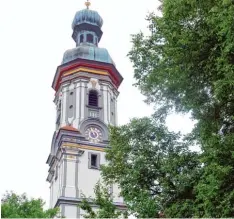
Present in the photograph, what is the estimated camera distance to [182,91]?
14.4 metres

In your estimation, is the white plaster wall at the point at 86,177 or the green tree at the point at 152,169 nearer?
the green tree at the point at 152,169

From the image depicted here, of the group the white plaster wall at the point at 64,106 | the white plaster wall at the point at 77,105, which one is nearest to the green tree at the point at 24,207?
the white plaster wall at the point at 77,105

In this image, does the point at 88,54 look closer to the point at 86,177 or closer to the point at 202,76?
the point at 86,177

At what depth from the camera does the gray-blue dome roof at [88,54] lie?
4250 cm

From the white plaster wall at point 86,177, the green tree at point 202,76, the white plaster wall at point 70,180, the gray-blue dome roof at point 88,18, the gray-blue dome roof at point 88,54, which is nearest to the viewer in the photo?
the green tree at point 202,76

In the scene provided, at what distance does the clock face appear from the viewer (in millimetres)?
38094

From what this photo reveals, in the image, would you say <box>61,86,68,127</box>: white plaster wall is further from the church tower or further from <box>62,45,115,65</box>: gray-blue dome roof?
<box>62,45,115,65</box>: gray-blue dome roof

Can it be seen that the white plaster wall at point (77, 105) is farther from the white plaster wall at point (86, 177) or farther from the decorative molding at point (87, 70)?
the white plaster wall at point (86, 177)

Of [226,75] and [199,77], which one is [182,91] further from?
[226,75]

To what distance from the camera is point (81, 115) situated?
3931cm

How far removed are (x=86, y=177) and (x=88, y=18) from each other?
49.5 feet

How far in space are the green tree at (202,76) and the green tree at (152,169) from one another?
65 centimetres

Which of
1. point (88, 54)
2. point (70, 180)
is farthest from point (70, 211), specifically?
point (88, 54)

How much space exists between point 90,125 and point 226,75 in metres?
26.5
